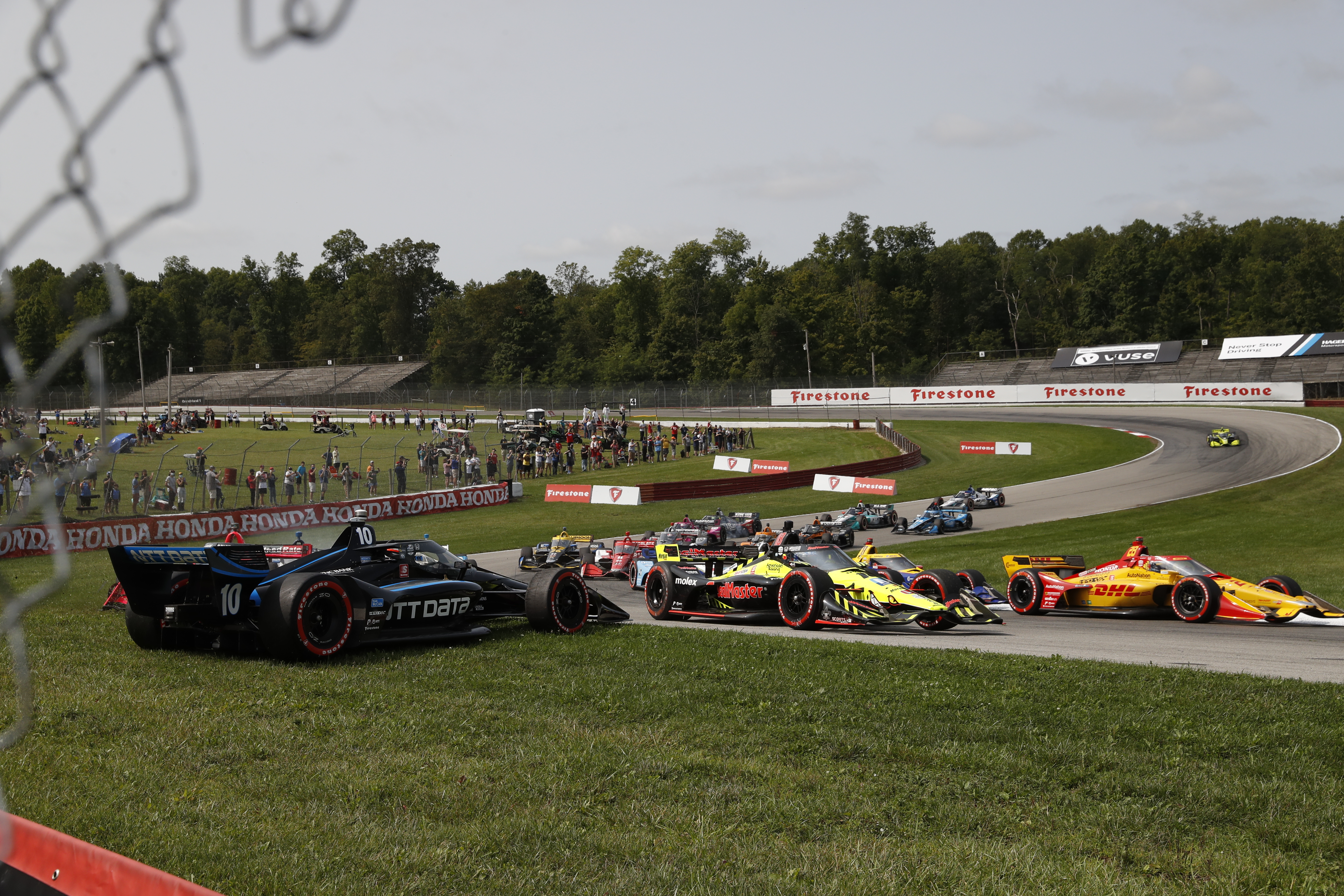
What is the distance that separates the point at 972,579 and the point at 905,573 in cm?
135

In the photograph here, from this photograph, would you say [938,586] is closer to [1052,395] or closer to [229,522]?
[229,522]

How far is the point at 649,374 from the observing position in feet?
391

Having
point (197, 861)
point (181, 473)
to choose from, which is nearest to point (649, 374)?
point (181, 473)

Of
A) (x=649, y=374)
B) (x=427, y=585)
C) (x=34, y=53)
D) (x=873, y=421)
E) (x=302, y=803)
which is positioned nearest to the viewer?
(x=34, y=53)

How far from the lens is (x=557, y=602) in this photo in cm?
1302

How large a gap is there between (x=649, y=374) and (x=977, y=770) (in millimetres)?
112806

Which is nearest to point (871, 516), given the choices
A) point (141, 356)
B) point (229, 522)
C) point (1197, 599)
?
point (1197, 599)

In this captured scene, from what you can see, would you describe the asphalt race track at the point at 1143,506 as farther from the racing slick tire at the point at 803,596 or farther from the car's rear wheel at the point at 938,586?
the car's rear wheel at the point at 938,586

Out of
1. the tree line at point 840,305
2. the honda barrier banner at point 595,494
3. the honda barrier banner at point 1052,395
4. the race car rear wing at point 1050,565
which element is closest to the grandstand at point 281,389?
the tree line at point 840,305

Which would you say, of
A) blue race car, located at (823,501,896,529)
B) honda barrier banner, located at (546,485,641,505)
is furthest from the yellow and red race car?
honda barrier banner, located at (546,485,641,505)

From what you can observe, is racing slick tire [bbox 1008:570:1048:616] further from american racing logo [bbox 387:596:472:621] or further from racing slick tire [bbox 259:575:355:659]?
racing slick tire [bbox 259:575:355:659]

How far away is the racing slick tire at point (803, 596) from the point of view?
15047 millimetres

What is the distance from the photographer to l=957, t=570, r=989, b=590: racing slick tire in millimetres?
17375

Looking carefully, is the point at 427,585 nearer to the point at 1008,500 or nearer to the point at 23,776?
the point at 23,776
